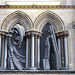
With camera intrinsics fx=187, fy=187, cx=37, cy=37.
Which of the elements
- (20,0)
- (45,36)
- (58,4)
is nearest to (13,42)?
(45,36)

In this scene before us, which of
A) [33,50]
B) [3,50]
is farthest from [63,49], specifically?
[3,50]

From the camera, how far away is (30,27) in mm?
7684

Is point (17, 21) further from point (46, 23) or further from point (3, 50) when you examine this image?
point (3, 50)

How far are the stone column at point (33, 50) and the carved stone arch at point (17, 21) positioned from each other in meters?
0.42

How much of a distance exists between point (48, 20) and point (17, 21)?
1320mm

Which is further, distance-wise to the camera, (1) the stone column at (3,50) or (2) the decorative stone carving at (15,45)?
(1) the stone column at (3,50)

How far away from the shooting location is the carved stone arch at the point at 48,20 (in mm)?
7754

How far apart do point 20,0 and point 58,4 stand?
5.43 feet

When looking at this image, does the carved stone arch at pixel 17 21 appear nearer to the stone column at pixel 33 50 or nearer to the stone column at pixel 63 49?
the stone column at pixel 33 50

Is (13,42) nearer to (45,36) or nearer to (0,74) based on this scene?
(45,36)

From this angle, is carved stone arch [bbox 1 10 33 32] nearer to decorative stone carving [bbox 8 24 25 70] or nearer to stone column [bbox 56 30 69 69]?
decorative stone carving [bbox 8 24 25 70]

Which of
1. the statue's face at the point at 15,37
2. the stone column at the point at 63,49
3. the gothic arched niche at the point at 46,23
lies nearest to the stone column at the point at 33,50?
Answer: the gothic arched niche at the point at 46,23

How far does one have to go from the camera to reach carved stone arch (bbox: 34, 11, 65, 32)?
7.75m

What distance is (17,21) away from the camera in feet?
26.1
